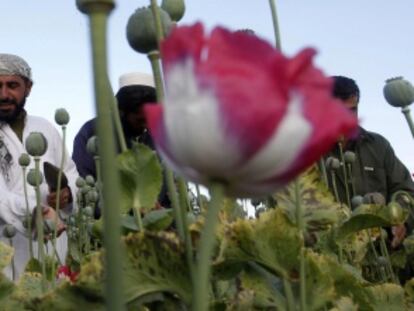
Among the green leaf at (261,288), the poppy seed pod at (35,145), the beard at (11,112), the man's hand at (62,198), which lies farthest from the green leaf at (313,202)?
the beard at (11,112)

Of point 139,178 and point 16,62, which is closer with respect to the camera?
point 139,178

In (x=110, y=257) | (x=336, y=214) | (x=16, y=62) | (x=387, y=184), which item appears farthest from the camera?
(x=16, y=62)

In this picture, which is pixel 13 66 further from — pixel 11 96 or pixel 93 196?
pixel 93 196

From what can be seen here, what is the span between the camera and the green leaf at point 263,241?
27.7 inches

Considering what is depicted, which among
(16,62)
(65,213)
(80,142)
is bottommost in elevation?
(65,213)

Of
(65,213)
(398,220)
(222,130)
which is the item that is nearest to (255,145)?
(222,130)

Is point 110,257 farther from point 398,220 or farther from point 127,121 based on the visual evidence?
point 127,121

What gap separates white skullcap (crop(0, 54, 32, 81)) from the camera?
253 cm

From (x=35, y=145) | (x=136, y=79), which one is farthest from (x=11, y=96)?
(x=35, y=145)

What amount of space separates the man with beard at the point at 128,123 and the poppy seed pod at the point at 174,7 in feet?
3.78

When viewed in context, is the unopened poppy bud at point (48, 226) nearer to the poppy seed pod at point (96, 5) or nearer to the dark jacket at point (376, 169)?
the dark jacket at point (376, 169)

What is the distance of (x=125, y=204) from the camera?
78 centimetres

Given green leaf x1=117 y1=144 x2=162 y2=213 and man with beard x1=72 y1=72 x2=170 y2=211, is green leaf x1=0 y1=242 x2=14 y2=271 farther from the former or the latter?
man with beard x1=72 y1=72 x2=170 y2=211

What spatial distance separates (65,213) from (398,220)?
1227mm
